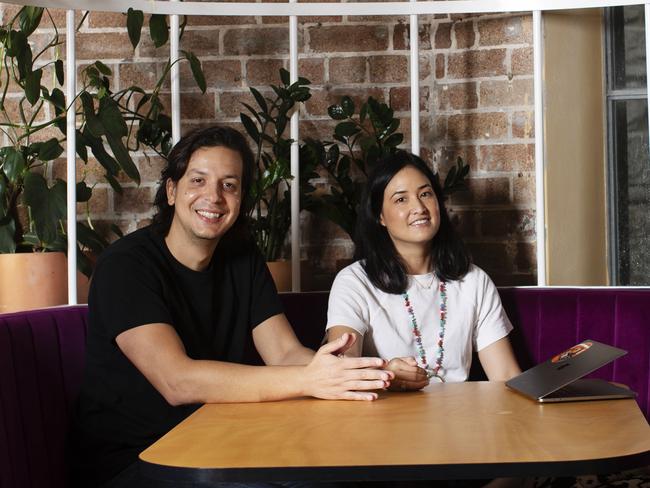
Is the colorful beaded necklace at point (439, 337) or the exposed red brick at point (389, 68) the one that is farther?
the exposed red brick at point (389, 68)

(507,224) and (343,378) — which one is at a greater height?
(507,224)

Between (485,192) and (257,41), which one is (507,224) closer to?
(485,192)

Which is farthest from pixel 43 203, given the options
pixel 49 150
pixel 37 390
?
pixel 37 390

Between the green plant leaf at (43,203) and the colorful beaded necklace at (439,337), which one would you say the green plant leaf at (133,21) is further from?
the colorful beaded necklace at (439,337)

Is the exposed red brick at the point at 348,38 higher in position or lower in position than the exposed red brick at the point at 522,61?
higher

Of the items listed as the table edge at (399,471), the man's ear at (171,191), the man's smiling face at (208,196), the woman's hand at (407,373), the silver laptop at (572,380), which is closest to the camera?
the table edge at (399,471)

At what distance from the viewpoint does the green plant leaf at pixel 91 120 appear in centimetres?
232

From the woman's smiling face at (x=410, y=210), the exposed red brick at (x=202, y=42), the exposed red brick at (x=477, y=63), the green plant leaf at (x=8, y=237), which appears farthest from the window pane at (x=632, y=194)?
the green plant leaf at (x=8, y=237)

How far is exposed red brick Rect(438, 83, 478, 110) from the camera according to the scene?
9.51ft

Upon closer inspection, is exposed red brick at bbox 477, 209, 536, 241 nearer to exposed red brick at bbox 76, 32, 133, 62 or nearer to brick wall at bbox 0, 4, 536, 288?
brick wall at bbox 0, 4, 536, 288

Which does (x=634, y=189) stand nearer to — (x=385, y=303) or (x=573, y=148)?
(x=573, y=148)

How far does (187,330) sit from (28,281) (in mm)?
731

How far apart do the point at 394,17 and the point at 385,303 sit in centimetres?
107

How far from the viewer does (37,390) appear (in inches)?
73.3
